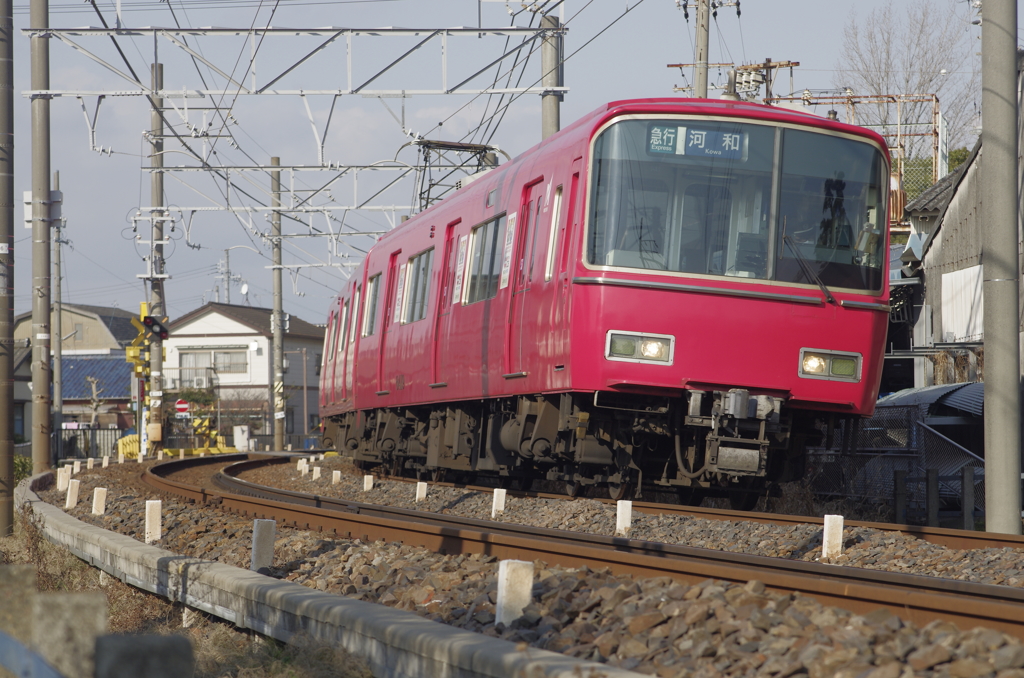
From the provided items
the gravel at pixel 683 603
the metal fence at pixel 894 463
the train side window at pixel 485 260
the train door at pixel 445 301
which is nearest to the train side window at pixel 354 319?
the train door at pixel 445 301

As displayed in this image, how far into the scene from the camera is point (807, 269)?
8.92m

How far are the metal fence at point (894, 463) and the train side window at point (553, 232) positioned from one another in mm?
4378

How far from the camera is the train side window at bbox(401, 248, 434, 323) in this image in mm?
13664

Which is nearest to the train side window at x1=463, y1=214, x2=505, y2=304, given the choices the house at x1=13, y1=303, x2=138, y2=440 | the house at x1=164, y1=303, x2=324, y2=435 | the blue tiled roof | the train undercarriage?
the train undercarriage

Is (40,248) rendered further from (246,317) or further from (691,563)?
(246,317)

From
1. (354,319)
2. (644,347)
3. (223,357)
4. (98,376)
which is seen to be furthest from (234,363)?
(644,347)

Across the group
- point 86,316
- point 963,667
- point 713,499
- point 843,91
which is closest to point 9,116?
point 713,499

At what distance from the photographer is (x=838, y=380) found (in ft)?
29.8

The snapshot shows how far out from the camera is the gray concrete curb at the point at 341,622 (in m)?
3.71

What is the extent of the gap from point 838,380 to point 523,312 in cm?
283

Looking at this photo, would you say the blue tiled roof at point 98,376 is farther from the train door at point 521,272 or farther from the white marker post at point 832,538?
the white marker post at point 832,538

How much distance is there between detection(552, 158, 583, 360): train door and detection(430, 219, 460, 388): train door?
3130 mm

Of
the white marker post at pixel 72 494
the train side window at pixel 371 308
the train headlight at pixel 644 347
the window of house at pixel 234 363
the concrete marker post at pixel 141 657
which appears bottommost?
the window of house at pixel 234 363

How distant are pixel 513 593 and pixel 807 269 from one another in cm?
505
